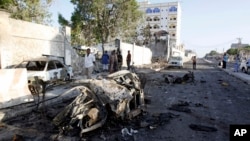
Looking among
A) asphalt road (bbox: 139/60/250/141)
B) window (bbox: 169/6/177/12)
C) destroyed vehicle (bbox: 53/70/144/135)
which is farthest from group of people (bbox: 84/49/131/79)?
window (bbox: 169/6/177/12)

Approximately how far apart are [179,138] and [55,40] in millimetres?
11659

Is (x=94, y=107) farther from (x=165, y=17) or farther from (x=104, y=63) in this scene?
(x=165, y=17)

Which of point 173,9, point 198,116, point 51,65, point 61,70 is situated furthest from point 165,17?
point 198,116

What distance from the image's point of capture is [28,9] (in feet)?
69.5

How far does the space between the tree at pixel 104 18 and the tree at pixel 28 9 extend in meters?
8.31

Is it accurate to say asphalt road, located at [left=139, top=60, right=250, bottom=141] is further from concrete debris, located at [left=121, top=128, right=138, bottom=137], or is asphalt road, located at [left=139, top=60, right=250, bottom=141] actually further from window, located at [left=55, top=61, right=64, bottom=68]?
window, located at [left=55, top=61, right=64, bottom=68]

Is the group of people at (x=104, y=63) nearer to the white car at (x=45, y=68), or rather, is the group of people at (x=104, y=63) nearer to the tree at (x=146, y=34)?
the white car at (x=45, y=68)

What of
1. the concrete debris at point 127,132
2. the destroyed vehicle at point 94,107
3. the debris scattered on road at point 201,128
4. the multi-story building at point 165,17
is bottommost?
the debris scattered on road at point 201,128

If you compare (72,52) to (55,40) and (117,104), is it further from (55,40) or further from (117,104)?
(117,104)

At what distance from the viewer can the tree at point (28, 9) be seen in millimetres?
19703

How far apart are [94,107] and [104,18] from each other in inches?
1083

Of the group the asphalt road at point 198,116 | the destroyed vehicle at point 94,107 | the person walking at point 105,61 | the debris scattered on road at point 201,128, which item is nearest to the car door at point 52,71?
the asphalt road at point 198,116

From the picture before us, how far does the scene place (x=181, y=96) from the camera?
10.1 m

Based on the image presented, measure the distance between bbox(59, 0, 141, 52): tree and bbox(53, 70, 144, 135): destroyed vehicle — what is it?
24433 millimetres
